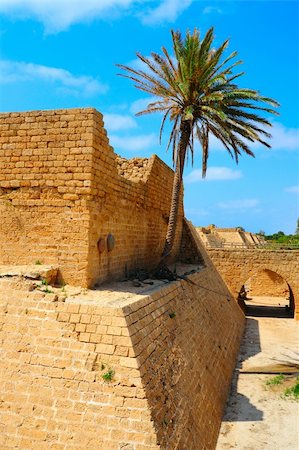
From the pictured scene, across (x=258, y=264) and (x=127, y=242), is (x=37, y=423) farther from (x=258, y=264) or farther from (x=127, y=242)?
(x=258, y=264)

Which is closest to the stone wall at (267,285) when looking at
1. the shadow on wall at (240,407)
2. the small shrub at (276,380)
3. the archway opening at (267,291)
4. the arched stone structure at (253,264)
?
the archway opening at (267,291)

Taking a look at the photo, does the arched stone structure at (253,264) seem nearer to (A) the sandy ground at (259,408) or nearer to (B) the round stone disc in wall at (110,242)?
(A) the sandy ground at (259,408)

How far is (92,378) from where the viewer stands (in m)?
5.25

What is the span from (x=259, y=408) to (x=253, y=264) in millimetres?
13307

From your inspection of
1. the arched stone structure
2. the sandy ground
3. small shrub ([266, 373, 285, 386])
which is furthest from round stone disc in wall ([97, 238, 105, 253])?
the arched stone structure

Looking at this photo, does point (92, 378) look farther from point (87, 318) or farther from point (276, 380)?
point (276, 380)

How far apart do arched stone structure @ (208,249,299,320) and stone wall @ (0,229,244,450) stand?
15.6 meters

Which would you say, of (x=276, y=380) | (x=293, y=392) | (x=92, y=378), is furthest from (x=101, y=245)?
(x=276, y=380)

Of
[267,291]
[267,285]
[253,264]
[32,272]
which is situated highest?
[253,264]

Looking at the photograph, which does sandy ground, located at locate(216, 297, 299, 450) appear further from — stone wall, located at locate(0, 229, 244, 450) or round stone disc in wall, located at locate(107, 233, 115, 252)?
round stone disc in wall, located at locate(107, 233, 115, 252)

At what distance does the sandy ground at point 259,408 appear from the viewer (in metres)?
7.69

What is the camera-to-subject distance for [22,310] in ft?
19.9

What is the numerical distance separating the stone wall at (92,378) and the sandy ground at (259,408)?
106cm

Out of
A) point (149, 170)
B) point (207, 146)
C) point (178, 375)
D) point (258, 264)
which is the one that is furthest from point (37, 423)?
point (258, 264)
